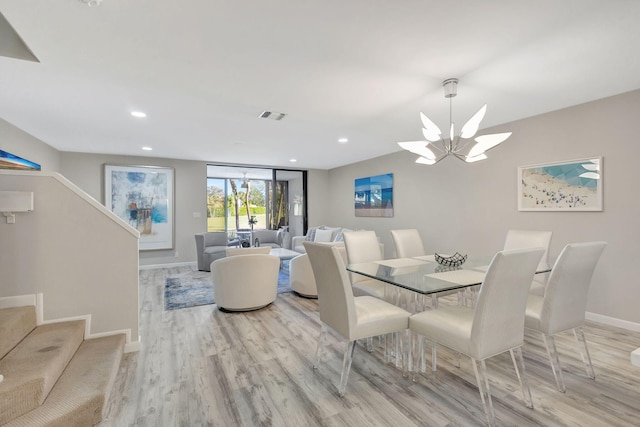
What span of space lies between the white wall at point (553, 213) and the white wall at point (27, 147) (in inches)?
232

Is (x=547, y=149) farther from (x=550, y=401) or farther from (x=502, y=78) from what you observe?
(x=550, y=401)

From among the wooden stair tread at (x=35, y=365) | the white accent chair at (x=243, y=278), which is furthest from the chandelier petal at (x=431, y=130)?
the wooden stair tread at (x=35, y=365)

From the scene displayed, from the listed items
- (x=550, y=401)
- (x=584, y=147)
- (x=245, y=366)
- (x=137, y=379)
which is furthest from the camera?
(x=584, y=147)

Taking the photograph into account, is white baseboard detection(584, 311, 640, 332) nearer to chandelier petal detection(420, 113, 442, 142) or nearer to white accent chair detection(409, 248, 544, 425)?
white accent chair detection(409, 248, 544, 425)

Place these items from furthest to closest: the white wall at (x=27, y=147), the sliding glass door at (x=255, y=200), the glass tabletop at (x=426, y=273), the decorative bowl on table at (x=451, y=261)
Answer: the sliding glass door at (x=255, y=200) → the white wall at (x=27, y=147) → the decorative bowl on table at (x=451, y=261) → the glass tabletop at (x=426, y=273)

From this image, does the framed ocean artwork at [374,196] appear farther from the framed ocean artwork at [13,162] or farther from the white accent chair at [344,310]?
the framed ocean artwork at [13,162]

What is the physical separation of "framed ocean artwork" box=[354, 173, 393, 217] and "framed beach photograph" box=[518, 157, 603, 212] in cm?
253

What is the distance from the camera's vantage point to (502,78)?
2.59 metres

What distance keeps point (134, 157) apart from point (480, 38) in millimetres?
6465

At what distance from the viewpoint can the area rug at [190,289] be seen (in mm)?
4039

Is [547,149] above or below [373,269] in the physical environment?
above

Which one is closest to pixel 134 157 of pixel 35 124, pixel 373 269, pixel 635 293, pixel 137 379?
pixel 35 124

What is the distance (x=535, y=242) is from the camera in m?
2.96

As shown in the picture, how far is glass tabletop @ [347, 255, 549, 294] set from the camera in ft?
6.80
